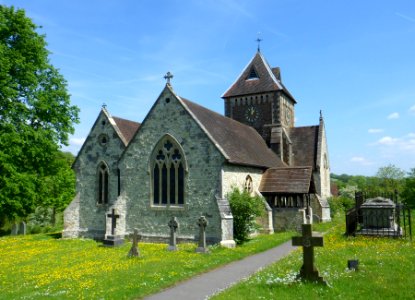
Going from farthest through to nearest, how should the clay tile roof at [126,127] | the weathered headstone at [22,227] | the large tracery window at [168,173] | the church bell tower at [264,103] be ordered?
the weathered headstone at [22,227]
the church bell tower at [264,103]
the clay tile roof at [126,127]
the large tracery window at [168,173]

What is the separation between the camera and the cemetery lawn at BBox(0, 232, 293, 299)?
1025 cm

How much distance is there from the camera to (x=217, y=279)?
37.7 feet

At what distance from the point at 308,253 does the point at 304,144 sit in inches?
1032

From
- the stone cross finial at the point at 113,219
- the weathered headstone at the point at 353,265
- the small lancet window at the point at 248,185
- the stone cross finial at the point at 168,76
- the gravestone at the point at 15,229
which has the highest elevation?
the stone cross finial at the point at 168,76

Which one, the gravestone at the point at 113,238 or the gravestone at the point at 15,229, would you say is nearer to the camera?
the gravestone at the point at 113,238

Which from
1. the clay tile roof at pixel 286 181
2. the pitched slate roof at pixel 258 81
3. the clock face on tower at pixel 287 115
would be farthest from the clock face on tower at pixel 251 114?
the clay tile roof at pixel 286 181

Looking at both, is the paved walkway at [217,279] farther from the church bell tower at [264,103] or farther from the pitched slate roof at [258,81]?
the pitched slate roof at [258,81]

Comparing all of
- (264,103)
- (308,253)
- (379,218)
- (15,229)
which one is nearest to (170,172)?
(379,218)

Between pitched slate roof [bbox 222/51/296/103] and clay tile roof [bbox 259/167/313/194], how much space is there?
11.3 m

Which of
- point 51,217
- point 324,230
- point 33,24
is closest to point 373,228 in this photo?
point 324,230

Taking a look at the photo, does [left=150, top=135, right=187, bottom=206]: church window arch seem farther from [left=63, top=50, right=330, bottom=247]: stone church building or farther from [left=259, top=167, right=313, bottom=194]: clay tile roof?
[left=259, top=167, right=313, bottom=194]: clay tile roof

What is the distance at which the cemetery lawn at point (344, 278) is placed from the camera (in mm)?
8445

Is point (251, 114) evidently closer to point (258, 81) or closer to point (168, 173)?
point (258, 81)

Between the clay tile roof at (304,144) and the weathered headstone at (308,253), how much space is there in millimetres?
23987
